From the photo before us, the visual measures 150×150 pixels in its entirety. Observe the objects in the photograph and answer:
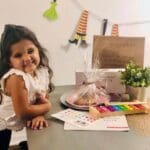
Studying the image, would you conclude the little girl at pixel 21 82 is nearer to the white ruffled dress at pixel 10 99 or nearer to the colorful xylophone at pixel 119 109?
the white ruffled dress at pixel 10 99

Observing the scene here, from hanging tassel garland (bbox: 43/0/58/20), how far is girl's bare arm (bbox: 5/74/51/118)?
2.72 ft

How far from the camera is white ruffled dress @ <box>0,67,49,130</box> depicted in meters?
1.16

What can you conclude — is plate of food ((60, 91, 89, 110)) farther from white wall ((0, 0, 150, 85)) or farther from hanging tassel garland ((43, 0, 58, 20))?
hanging tassel garland ((43, 0, 58, 20))

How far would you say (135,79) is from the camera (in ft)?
4.22

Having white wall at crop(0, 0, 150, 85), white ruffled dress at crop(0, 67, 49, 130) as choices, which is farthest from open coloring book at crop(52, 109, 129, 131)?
white wall at crop(0, 0, 150, 85)

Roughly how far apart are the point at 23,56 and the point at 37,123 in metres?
0.27

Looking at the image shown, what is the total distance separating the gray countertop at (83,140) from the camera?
0.95m

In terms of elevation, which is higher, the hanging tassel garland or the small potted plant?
the hanging tassel garland

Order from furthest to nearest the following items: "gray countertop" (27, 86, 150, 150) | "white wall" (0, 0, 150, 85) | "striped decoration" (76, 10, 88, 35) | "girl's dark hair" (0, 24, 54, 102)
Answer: "striped decoration" (76, 10, 88, 35) < "white wall" (0, 0, 150, 85) < "girl's dark hair" (0, 24, 54, 102) < "gray countertop" (27, 86, 150, 150)

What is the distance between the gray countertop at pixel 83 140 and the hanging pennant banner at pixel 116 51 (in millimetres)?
439

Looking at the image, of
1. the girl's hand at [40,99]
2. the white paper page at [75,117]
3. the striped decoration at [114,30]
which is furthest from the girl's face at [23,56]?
the striped decoration at [114,30]

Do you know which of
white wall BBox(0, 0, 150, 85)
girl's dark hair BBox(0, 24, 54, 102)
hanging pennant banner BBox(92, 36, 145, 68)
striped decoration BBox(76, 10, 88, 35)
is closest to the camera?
girl's dark hair BBox(0, 24, 54, 102)

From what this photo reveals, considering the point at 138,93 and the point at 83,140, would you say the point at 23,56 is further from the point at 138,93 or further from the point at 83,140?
the point at 138,93

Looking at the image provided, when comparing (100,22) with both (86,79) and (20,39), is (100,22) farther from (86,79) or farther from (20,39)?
(20,39)
